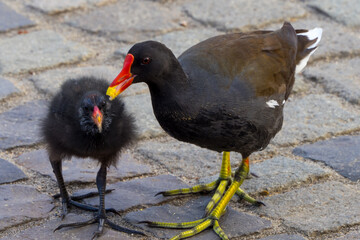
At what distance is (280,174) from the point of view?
453 centimetres

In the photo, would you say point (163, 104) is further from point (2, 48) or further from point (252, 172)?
point (2, 48)

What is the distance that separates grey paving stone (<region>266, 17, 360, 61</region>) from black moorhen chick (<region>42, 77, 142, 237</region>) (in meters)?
2.29

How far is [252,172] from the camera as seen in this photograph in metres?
4.62

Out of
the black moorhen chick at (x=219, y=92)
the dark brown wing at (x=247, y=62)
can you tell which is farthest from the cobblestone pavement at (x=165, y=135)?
the dark brown wing at (x=247, y=62)

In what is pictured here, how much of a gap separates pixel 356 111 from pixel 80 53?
239 centimetres

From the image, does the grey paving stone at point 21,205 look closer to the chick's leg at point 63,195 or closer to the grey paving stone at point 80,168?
the chick's leg at point 63,195

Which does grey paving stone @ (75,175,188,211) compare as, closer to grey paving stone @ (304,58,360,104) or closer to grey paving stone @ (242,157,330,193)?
grey paving stone @ (242,157,330,193)

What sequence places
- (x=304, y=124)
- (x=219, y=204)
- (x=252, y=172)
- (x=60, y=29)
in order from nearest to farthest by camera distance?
1. (x=219, y=204)
2. (x=252, y=172)
3. (x=304, y=124)
4. (x=60, y=29)

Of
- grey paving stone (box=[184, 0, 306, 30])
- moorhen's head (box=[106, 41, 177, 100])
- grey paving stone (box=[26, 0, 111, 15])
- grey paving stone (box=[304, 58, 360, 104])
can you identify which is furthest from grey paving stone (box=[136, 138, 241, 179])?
grey paving stone (box=[26, 0, 111, 15])

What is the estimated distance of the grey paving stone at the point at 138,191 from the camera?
4.24 metres

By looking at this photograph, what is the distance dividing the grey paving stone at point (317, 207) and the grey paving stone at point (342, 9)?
2.57 m

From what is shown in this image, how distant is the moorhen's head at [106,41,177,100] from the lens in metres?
3.72

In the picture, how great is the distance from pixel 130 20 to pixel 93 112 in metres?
2.87

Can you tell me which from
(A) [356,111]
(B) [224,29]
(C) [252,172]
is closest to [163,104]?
(C) [252,172]
